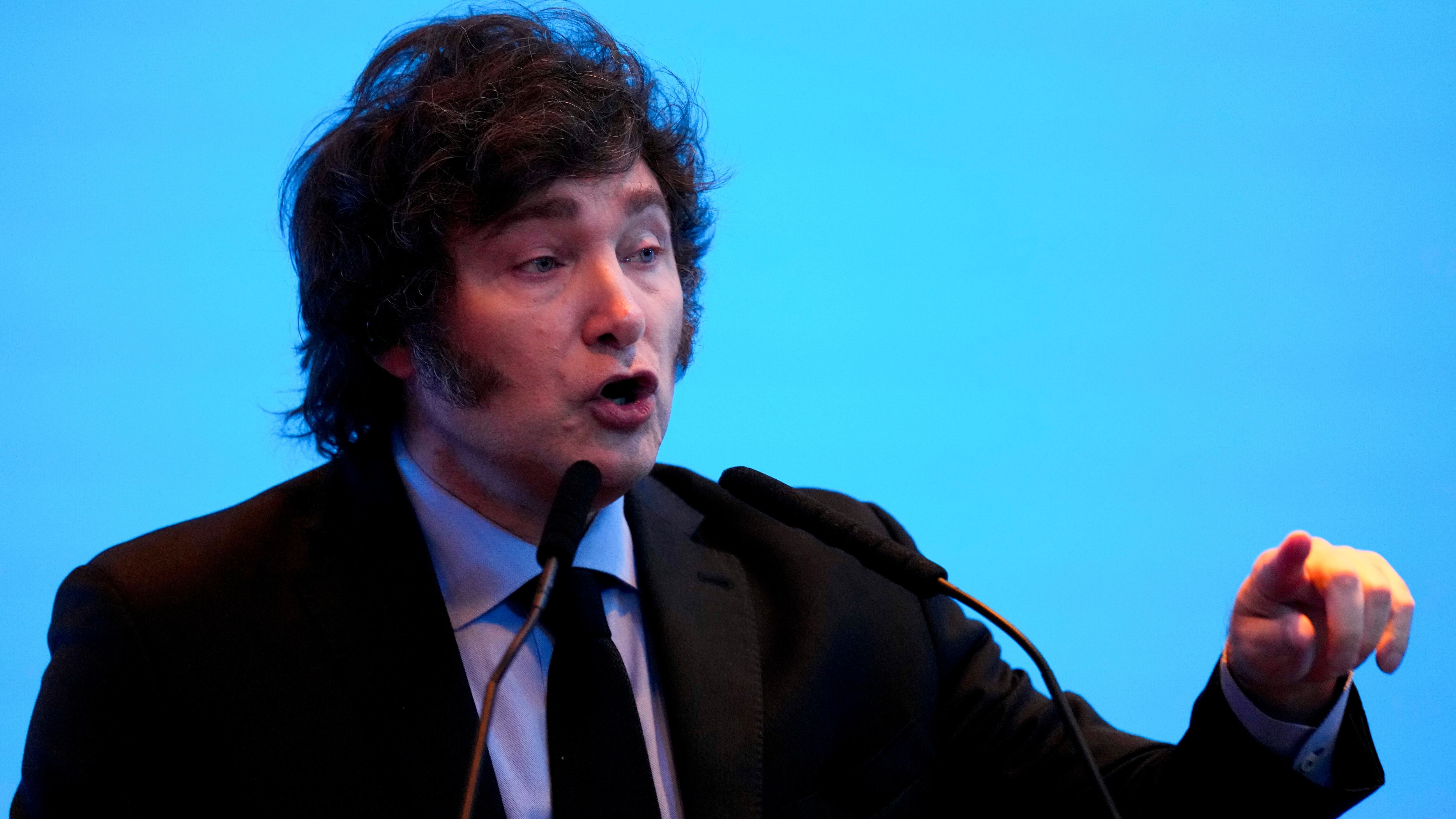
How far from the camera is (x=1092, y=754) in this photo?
133 cm

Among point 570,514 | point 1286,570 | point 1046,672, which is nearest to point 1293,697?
point 1286,570

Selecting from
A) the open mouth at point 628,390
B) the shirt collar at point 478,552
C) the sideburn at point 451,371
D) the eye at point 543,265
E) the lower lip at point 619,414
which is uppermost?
the eye at point 543,265

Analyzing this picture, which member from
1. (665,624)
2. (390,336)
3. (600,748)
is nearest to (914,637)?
(665,624)

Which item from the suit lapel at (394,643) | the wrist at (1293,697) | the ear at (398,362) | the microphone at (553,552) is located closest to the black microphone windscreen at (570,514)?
the microphone at (553,552)

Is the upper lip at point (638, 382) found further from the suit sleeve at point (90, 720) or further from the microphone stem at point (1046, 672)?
the suit sleeve at point (90, 720)

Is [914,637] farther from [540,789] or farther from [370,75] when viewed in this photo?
[370,75]

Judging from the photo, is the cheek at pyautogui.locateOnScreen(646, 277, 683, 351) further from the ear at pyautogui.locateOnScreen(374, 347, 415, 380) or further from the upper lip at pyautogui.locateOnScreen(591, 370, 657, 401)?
the ear at pyautogui.locateOnScreen(374, 347, 415, 380)

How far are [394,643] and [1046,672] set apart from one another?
0.66 metres

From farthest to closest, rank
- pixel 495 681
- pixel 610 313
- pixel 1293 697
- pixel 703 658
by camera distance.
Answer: pixel 703 658
pixel 610 313
pixel 1293 697
pixel 495 681

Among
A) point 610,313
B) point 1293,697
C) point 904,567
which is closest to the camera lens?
point 904,567

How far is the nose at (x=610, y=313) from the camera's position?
1.23 meters

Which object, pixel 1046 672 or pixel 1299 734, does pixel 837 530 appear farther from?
pixel 1299 734

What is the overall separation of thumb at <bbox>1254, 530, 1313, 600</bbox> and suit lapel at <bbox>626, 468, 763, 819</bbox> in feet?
1.74

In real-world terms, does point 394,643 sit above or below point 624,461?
below
